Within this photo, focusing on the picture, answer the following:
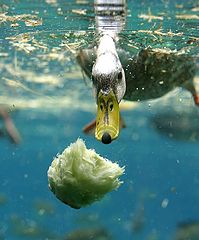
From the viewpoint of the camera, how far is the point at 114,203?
9672 mm

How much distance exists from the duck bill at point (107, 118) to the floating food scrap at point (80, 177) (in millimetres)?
394

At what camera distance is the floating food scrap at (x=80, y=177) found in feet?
9.85

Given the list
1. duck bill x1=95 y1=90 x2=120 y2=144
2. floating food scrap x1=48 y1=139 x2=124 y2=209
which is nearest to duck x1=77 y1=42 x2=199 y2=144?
duck bill x1=95 y1=90 x2=120 y2=144

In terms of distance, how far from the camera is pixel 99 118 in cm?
283

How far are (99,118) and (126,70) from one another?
1.82 m

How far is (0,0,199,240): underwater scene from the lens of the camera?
3168 millimetres

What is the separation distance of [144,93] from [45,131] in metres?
5.66

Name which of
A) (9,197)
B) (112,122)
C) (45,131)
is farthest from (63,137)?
(112,122)

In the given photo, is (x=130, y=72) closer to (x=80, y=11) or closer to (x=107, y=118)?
(x=80, y=11)

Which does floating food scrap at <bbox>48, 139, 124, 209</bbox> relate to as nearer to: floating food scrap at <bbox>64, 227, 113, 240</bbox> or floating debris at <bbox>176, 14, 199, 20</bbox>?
floating debris at <bbox>176, 14, 199, 20</bbox>

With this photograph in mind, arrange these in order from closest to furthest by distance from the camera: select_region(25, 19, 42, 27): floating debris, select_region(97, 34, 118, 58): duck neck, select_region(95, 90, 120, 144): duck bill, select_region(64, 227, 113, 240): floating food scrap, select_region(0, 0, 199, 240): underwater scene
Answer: select_region(95, 90, 120, 144): duck bill
select_region(0, 0, 199, 240): underwater scene
select_region(97, 34, 118, 58): duck neck
select_region(25, 19, 42, 27): floating debris
select_region(64, 227, 113, 240): floating food scrap

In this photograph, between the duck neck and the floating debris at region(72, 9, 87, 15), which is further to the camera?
the floating debris at region(72, 9, 87, 15)

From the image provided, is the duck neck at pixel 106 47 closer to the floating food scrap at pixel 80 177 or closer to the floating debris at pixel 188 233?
the floating food scrap at pixel 80 177

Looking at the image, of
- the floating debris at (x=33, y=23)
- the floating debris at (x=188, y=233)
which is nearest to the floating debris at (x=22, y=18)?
Answer: the floating debris at (x=33, y=23)
